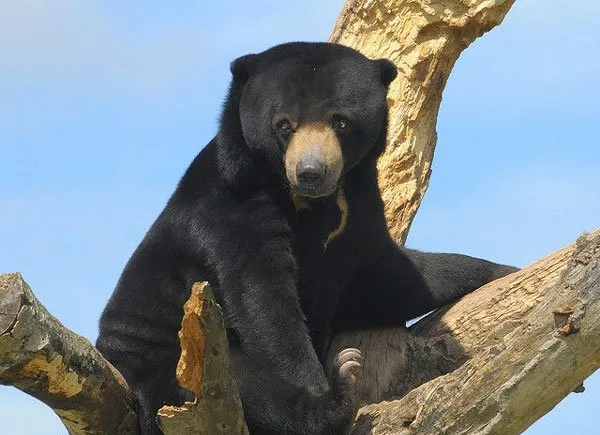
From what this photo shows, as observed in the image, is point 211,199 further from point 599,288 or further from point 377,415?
point 599,288

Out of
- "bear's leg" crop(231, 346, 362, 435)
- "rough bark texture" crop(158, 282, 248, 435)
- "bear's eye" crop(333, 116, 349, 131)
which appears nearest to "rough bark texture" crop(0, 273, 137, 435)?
"rough bark texture" crop(158, 282, 248, 435)

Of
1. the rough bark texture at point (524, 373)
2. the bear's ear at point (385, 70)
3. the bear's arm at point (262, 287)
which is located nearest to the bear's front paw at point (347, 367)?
the bear's arm at point (262, 287)

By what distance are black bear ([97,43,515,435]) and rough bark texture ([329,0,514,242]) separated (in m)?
1.22

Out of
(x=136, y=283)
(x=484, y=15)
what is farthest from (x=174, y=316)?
(x=484, y=15)

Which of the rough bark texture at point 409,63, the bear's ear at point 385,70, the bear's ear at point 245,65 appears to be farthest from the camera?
the rough bark texture at point 409,63

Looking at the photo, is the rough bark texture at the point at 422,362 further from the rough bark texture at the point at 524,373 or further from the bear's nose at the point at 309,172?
the bear's nose at the point at 309,172

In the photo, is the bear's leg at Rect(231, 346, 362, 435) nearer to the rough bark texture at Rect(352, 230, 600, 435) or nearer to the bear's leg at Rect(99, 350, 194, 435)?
the rough bark texture at Rect(352, 230, 600, 435)

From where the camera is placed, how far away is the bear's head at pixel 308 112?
721 centimetres

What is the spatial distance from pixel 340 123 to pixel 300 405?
1.95 meters

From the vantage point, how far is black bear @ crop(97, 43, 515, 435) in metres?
6.73

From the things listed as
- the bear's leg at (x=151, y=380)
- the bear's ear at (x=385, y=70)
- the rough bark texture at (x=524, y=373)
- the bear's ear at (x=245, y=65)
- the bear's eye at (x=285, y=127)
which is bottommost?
the rough bark texture at (x=524, y=373)

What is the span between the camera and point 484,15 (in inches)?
362

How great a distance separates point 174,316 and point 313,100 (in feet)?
5.56

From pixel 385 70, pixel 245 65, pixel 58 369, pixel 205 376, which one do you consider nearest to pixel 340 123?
pixel 385 70
